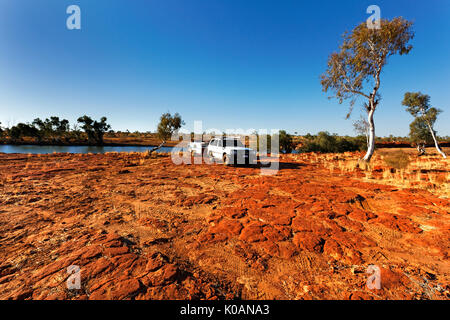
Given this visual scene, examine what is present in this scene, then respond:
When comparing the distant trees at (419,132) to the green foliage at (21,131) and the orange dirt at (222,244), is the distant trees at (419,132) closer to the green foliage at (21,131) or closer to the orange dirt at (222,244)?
the orange dirt at (222,244)

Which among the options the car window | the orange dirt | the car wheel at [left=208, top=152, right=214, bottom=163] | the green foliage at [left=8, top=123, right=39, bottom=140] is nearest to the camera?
the orange dirt

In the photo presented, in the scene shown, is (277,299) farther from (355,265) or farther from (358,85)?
(358,85)

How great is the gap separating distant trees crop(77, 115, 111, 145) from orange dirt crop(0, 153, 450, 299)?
191 ft

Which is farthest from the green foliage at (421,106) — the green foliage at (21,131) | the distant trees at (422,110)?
the green foliage at (21,131)

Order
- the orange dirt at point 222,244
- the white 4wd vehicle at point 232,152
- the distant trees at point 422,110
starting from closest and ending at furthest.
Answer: the orange dirt at point 222,244 → the white 4wd vehicle at point 232,152 → the distant trees at point 422,110

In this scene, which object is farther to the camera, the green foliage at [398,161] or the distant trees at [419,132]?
the distant trees at [419,132]

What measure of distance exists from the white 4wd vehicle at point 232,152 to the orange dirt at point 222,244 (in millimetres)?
5759

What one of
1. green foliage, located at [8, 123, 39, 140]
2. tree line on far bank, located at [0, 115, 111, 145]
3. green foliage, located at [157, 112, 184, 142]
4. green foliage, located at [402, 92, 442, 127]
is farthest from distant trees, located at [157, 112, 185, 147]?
green foliage, located at [8, 123, 39, 140]

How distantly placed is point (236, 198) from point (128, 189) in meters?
4.10

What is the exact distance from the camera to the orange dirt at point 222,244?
2100 mm

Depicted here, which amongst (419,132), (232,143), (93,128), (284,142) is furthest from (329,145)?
(93,128)

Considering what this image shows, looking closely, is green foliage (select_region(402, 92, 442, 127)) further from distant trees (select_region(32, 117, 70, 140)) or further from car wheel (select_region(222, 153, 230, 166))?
distant trees (select_region(32, 117, 70, 140))

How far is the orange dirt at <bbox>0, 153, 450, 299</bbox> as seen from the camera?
2.10m

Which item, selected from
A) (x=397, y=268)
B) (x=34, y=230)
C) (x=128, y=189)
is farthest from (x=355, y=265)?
(x=128, y=189)
